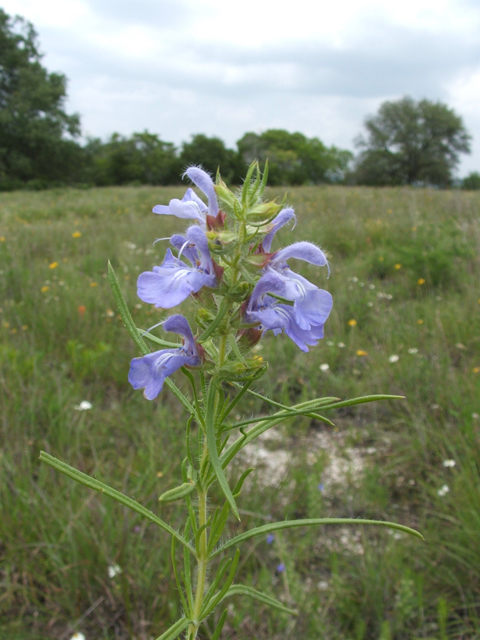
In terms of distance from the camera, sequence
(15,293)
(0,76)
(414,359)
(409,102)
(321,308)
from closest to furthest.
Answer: (321,308), (414,359), (15,293), (0,76), (409,102)

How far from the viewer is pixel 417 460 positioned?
2.80 metres

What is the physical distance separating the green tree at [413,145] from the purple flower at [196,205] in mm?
42844

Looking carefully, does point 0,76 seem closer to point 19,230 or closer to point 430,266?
point 19,230

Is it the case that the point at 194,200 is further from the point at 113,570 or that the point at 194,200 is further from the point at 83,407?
the point at 83,407

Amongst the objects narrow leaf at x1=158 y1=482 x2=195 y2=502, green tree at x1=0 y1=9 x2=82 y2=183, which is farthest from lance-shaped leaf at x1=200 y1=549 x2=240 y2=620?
green tree at x1=0 y1=9 x2=82 y2=183

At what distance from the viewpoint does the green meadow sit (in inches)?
80.2

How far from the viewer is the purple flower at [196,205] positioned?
973mm

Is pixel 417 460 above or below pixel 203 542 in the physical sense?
below

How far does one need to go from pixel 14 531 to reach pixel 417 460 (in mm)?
2221

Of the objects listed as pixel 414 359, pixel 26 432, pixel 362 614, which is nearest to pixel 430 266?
pixel 414 359

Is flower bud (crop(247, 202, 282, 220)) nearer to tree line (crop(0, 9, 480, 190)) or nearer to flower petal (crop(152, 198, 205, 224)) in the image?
flower petal (crop(152, 198, 205, 224))

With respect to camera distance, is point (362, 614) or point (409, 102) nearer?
point (362, 614)

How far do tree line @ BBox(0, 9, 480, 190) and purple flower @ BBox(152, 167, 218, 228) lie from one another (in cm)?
2589

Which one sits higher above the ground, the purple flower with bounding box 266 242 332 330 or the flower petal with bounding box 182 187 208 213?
the flower petal with bounding box 182 187 208 213
